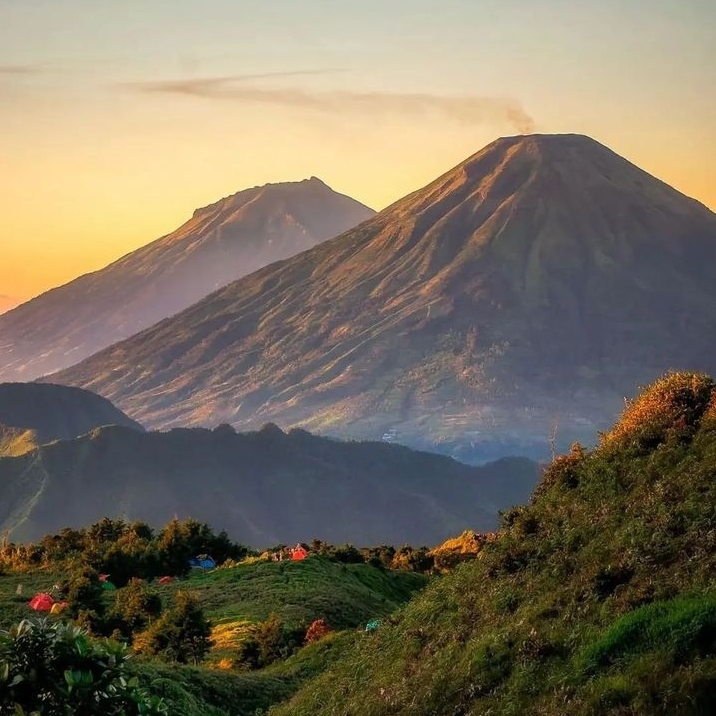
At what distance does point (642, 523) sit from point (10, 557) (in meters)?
69.5

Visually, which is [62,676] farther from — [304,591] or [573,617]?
[304,591]

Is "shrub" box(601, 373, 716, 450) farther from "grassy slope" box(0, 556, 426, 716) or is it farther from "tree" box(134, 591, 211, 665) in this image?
"tree" box(134, 591, 211, 665)

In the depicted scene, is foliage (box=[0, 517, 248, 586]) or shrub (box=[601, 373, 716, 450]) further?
foliage (box=[0, 517, 248, 586])

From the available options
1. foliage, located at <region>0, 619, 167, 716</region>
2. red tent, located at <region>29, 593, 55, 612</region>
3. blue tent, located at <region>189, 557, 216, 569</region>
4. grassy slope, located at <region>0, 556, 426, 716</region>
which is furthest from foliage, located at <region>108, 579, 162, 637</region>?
Answer: foliage, located at <region>0, 619, 167, 716</region>

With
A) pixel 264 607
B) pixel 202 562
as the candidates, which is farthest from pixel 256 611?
pixel 202 562

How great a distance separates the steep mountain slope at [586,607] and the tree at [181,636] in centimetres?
1841

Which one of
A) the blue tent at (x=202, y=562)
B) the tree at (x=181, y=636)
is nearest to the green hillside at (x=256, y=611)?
the tree at (x=181, y=636)

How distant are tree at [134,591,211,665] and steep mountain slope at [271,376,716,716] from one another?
18407 mm

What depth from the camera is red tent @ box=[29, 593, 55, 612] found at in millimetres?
55888

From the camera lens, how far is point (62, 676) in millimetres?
15562

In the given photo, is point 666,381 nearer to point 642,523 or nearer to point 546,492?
point 546,492

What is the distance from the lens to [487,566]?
2469 cm

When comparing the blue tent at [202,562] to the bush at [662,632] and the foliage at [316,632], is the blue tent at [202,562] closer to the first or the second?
the foliage at [316,632]

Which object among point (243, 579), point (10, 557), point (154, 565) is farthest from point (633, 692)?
point (10, 557)
